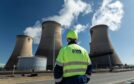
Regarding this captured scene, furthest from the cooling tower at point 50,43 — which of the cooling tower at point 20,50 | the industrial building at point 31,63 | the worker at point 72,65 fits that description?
the worker at point 72,65

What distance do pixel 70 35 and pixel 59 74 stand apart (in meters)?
0.67

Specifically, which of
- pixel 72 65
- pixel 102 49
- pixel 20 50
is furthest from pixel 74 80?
pixel 102 49

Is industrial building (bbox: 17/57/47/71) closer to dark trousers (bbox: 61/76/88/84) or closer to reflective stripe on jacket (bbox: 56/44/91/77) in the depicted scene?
reflective stripe on jacket (bbox: 56/44/91/77)

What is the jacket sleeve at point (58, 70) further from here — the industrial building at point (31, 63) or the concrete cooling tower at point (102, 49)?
the concrete cooling tower at point (102, 49)

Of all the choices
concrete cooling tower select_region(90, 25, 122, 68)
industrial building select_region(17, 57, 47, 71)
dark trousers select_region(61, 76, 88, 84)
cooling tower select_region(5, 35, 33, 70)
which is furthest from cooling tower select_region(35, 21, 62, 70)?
dark trousers select_region(61, 76, 88, 84)

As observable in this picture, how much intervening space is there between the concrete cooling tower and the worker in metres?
63.1

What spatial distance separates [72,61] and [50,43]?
60.4 metres

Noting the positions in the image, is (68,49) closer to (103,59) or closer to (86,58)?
(86,58)

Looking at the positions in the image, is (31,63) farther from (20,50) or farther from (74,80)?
(74,80)

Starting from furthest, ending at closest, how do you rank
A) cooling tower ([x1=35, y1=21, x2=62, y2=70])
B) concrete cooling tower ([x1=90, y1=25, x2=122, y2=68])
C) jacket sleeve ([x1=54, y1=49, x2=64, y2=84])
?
1. concrete cooling tower ([x1=90, y1=25, x2=122, y2=68])
2. cooling tower ([x1=35, y1=21, x2=62, y2=70])
3. jacket sleeve ([x1=54, y1=49, x2=64, y2=84])

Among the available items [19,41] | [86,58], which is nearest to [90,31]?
[19,41]

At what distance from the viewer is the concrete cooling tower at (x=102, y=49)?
67.1m

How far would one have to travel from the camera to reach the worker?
3262 millimetres

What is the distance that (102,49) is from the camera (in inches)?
2729
